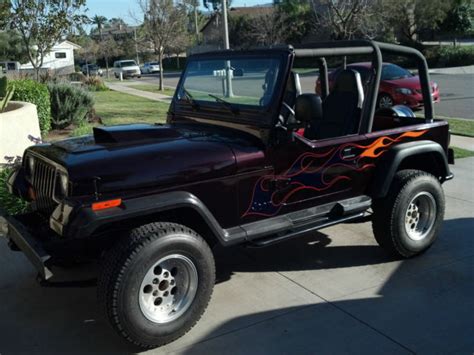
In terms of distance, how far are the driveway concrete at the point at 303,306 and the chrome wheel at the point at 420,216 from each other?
213 millimetres

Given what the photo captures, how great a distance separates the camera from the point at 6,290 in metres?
4.18

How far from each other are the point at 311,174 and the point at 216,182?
822 mm

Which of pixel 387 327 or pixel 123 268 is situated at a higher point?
pixel 123 268

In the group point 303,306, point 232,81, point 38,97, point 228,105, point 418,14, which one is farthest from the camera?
point 418,14

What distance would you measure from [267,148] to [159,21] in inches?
864

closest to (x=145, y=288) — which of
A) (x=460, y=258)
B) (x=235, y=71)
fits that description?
(x=235, y=71)

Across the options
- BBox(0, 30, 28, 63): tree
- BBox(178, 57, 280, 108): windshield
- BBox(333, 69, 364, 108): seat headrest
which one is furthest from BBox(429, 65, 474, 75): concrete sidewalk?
BBox(0, 30, 28, 63): tree

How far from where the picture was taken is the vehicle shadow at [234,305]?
133 inches

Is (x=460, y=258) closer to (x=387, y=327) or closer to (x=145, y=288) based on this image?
(x=387, y=327)

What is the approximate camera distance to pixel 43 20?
676 inches

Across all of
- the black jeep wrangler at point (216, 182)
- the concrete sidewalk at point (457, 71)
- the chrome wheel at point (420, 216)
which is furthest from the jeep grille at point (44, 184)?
the concrete sidewalk at point (457, 71)

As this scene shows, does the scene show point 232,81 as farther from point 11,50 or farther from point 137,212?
point 11,50

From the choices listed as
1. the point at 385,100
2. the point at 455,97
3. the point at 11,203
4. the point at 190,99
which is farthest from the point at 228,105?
the point at 455,97

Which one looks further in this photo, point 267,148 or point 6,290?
point 6,290
